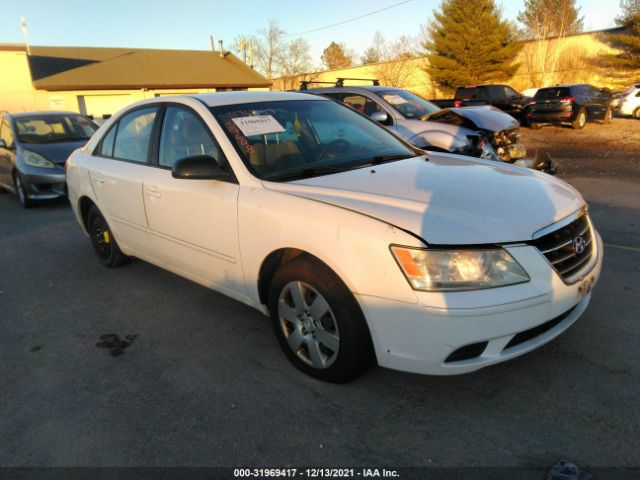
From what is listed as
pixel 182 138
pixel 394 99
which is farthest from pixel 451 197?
pixel 394 99

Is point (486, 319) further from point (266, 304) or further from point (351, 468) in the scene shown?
point (266, 304)

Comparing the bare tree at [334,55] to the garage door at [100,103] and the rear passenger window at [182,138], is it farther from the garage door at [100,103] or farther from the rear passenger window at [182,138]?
the rear passenger window at [182,138]

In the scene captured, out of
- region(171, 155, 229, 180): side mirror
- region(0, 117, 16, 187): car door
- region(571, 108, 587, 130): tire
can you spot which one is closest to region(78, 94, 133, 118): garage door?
region(0, 117, 16, 187): car door

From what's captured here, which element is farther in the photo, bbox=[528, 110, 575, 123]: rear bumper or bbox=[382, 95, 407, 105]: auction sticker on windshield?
bbox=[528, 110, 575, 123]: rear bumper

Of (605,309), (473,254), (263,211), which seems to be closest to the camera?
(473,254)

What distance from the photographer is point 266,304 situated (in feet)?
10.2

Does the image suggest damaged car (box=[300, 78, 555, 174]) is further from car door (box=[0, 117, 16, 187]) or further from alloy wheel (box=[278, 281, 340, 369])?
car door (box=[0, 117, 16, 187])

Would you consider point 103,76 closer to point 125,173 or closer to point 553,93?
point 553,93

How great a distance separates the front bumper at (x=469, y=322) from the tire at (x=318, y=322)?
109mm

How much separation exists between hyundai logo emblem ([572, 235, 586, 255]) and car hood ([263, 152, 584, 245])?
0.50ft

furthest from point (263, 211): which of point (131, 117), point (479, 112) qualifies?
point (479, 112)

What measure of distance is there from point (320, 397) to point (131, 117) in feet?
10.1

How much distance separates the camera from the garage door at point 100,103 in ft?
94.3

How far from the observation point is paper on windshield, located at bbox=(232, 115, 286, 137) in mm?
3328
